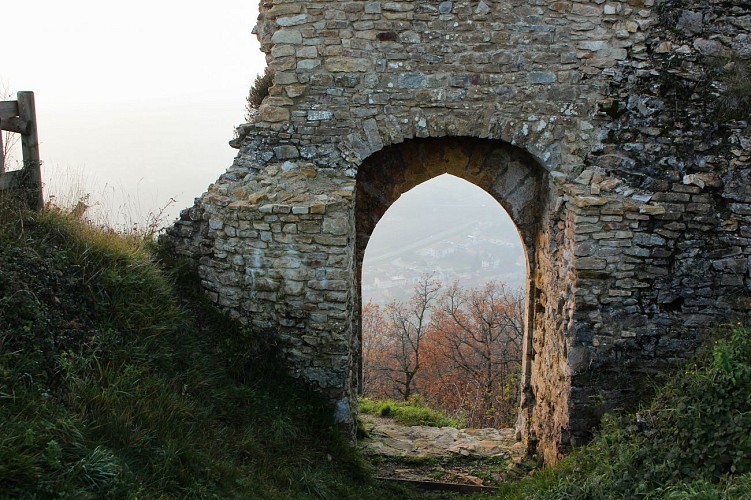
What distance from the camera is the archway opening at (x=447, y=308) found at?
15.1 m

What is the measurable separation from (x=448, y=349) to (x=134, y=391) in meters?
15.9

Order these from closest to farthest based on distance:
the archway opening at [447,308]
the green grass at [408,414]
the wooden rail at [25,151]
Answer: the wooden rail at [25,151]
the green grass at [408,414]
the archway opening at [447,308]

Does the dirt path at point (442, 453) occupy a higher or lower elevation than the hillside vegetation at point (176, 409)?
lower

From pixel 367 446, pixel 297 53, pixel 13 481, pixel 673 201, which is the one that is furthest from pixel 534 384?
pixel 13 481

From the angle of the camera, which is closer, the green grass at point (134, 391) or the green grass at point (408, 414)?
the green grass at point (134, 391)

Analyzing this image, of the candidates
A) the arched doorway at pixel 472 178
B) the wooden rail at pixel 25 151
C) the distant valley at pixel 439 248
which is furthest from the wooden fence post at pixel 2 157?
the distant valley at pixel 439 248

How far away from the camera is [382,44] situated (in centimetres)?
532

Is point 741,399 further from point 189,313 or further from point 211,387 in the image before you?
point 189,313

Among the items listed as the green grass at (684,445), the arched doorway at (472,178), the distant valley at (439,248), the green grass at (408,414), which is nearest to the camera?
the green grass at (684,445)

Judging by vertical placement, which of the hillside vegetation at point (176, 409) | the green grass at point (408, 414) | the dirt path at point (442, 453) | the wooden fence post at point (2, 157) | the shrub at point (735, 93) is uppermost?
the shrub at point (735, 93)

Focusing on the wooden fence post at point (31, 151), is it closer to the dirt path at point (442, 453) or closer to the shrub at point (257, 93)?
the shrub at point (257, 93)

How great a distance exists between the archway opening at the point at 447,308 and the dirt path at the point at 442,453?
0.88 metres

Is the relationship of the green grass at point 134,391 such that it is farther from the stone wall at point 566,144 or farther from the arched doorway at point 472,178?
the arched doorway at point 472,178

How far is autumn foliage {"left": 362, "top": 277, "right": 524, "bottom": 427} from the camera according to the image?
15477mm
